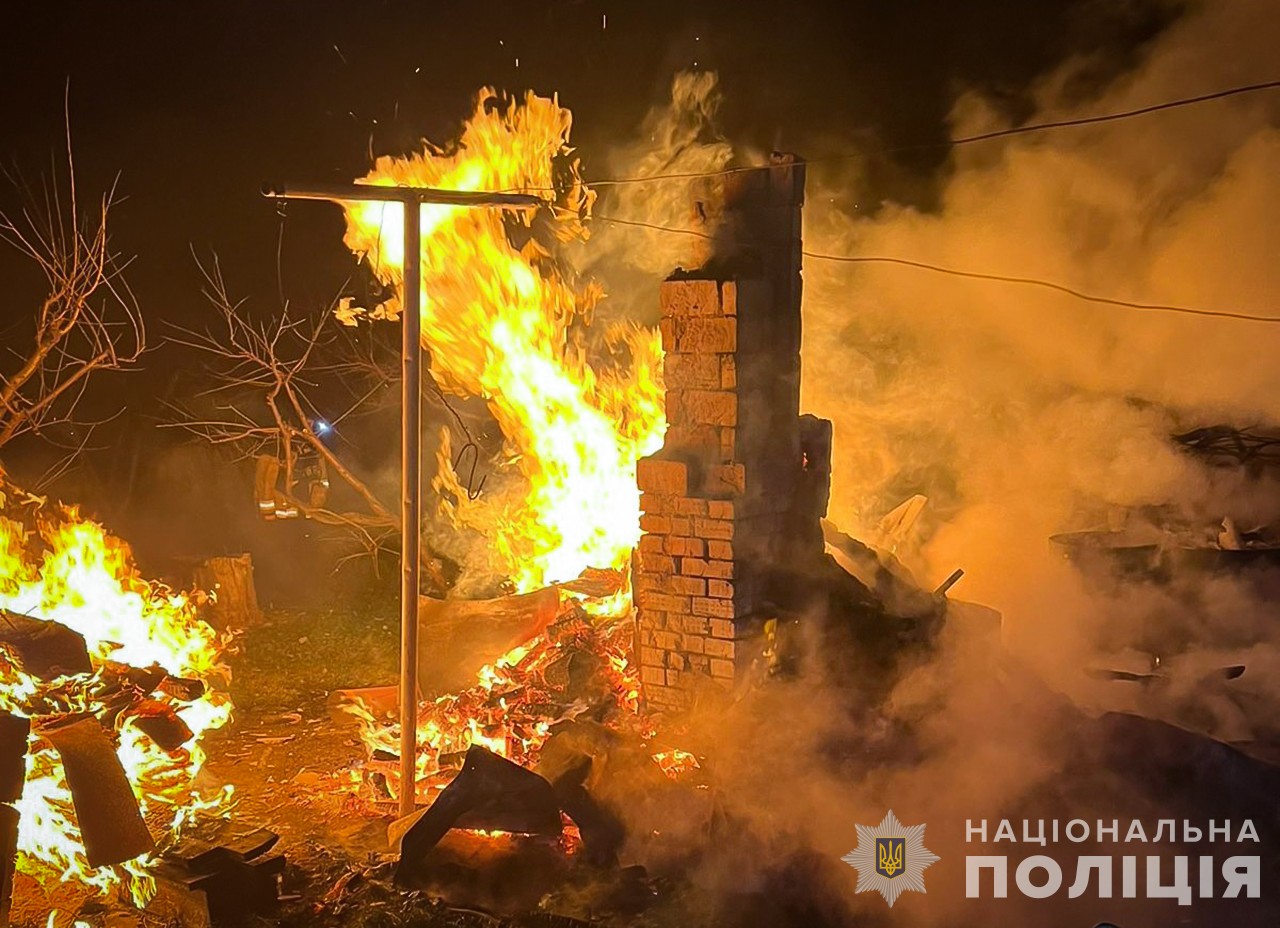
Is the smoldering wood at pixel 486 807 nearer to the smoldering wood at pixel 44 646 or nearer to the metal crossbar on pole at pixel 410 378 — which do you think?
the metal crossbar on pole at pixel 410 378

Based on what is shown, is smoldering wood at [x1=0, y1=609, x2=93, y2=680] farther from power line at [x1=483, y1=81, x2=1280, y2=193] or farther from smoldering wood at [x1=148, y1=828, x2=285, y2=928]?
power line at [x1=483, y1=81, x2=1280, y2=193]

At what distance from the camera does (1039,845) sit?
252 inches

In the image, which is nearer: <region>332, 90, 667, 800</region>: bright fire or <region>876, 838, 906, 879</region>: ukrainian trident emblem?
<region>876, 838, 906, 879</region>: ukrainian trident emblem

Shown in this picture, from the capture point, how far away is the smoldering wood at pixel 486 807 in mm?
6602

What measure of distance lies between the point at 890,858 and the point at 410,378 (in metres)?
4.33

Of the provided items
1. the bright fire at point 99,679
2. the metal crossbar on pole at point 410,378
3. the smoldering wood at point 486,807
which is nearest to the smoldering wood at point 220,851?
the bright fire at point 99,679

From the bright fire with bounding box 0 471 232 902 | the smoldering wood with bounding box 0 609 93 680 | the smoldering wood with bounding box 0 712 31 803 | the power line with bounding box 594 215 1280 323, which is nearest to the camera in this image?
the smoldering wood with bounding box 0 712 31 803

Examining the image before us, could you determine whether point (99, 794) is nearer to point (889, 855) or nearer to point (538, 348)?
point (538, 348)

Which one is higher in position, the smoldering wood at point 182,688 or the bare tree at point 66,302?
the bare tree at point 66,302

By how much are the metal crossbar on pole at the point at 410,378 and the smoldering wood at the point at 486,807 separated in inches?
30.3

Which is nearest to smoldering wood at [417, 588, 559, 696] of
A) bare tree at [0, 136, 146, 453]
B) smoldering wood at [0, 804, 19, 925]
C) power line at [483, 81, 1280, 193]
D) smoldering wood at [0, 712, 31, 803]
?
smoldering wood at [0, 712, 31, 803]

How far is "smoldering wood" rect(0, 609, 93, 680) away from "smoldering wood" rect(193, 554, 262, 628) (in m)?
5.30

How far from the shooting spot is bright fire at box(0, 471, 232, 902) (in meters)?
7.17

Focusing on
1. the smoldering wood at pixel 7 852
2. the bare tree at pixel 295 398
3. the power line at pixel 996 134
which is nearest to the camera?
the smoldering wood at pixel 7 852
